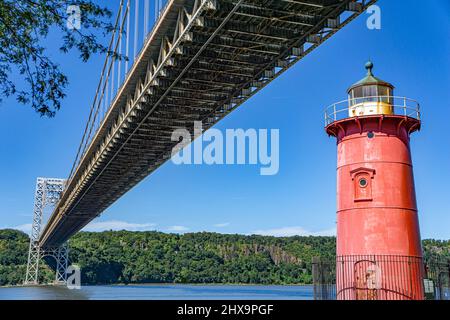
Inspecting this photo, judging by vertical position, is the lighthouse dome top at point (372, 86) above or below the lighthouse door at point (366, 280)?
above

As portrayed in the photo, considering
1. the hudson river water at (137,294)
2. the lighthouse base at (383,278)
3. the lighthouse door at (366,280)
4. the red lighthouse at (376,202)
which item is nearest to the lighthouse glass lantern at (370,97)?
the red lighthouse at (376,202)

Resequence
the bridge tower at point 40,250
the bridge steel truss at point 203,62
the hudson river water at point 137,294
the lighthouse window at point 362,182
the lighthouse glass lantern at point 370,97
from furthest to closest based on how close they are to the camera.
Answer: the bridge tower at point 40,250 → the hudson river water at point 137,294 → the bridge steel truss at point 203,62 → the lighthouse glass lantern at point 370,97 → the lighthouse window at point 362,182

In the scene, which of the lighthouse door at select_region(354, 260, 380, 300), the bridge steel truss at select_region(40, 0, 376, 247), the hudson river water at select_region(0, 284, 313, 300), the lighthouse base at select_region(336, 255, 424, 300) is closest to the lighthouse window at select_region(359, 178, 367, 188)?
the lighthouse base at select_region(336, 255, 424, 300)

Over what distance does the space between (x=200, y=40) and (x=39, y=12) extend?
975 centimetres

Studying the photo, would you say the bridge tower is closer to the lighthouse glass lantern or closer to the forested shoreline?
the forested shoreline

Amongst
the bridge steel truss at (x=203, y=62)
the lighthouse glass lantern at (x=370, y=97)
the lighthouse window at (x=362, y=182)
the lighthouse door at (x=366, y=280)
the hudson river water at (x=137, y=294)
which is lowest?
the hudson river water at (x=137, y=294)

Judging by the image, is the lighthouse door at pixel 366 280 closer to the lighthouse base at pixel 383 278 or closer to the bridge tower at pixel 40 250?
the lighthouse base at pixel 383 278

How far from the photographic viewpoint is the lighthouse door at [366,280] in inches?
528

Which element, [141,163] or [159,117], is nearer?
[159,117]

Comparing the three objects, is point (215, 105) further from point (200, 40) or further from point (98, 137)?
point (98, 137)

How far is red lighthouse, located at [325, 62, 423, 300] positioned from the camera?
1356cm

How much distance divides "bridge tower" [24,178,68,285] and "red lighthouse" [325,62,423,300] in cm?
6764
